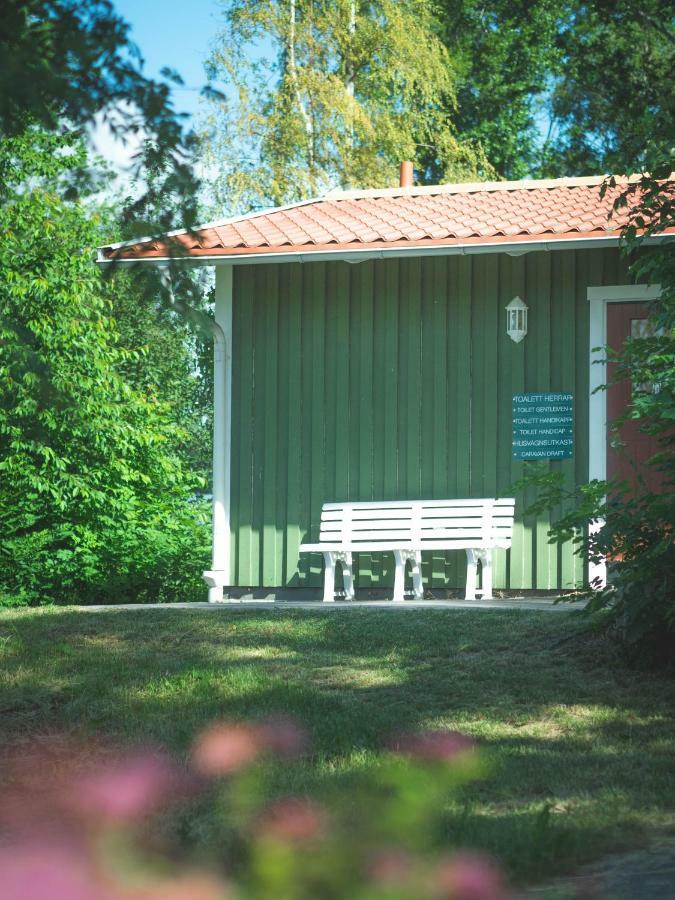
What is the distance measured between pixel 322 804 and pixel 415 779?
401 millimetres

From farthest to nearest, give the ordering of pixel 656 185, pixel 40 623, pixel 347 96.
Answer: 1. pixel 347 96
2. pixel 40 623
3. pixel 656 185

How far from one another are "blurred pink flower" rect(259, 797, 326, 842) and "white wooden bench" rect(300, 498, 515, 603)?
6.52 meters

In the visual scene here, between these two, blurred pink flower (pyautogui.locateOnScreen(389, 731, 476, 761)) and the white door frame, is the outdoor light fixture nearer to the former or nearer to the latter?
the white door frame

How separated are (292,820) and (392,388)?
24.5 feet

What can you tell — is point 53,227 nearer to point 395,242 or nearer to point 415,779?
point 395,242

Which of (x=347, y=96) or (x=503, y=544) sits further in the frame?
(x=347, y=96)

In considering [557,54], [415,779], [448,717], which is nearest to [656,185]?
[448,717]

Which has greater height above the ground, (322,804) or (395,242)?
(395,242)

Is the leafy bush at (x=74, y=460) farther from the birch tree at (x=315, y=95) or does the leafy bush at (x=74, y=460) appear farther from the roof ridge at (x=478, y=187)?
the birch tree at (x=315, y=95)

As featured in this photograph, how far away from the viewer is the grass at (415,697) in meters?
3.92

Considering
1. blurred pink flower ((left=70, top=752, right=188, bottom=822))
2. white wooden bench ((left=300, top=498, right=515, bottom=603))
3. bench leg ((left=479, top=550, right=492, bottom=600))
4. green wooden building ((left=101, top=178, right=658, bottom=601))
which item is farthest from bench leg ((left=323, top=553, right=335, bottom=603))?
blurred pink flower ((left=70, top=752, right=188, bottom=822))

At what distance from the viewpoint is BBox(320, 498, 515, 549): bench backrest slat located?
1054cm

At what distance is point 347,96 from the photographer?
2169cm

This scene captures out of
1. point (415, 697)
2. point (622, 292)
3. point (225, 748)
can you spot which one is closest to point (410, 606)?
point (415, 697)
